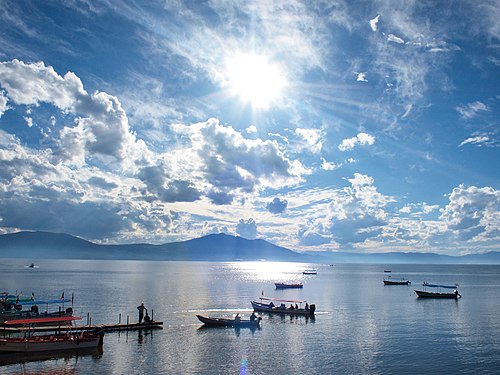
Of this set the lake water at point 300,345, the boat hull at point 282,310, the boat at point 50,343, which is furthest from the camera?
the boat hull at point 282,310

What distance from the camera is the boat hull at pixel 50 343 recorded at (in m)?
56.2

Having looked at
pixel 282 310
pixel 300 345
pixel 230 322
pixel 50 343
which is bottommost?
pixel 300 345

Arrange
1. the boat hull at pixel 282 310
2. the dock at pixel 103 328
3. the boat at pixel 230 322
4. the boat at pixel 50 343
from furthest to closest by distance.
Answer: the boat hull at pixel 282 310, the boat at pixel 230 322, the dock at pixel 103 328, the boat at pixel 50 343

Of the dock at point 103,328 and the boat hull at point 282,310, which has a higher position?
the boat hull at point 282,310

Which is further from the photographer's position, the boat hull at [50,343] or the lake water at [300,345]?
the boat hull at [50,343]

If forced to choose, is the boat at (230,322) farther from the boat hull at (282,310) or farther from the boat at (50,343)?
the boat at (50,343)

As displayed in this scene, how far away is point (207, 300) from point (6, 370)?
72983mm

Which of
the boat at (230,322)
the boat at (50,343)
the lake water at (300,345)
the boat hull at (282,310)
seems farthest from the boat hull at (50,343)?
the boat hull at (282,310)

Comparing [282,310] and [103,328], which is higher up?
[282,310]

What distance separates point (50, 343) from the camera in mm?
57688

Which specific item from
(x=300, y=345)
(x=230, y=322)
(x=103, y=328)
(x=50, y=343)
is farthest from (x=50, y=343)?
(x=300, y=345)

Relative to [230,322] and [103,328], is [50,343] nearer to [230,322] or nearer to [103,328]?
[103,328]

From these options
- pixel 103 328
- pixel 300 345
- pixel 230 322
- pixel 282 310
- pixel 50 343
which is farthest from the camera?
pixel 282 310

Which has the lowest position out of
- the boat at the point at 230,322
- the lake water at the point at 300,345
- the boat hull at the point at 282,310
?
the lake water at the point at 300,345
